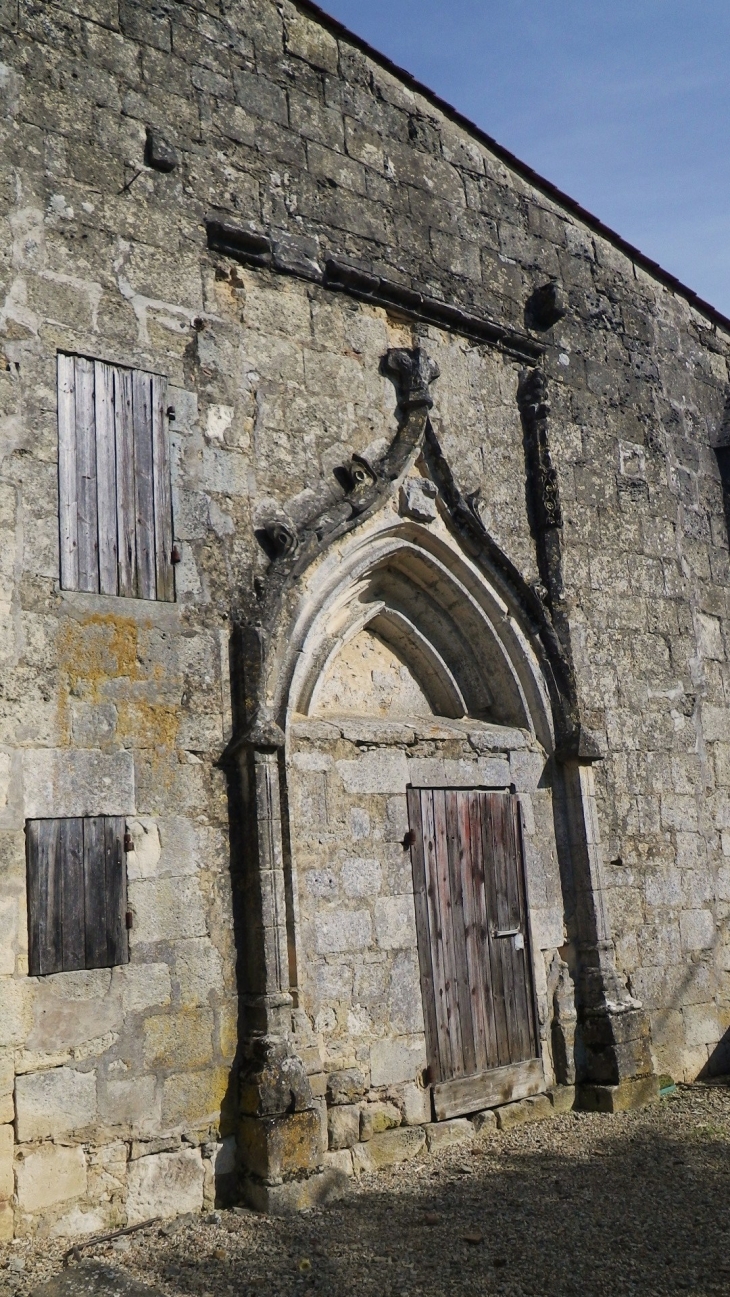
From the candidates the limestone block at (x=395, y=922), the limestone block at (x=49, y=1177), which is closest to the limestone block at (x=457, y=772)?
the limestone block at (x=395, y=922)

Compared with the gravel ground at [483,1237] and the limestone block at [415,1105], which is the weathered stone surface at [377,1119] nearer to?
the limestone block at [415,1105]

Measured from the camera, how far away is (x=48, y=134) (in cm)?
487

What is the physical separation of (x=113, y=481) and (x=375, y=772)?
1908mm

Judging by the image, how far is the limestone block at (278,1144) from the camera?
455 centimetres

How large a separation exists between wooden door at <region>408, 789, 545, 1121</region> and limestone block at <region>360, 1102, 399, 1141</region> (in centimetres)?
28

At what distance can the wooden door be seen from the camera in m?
5.59

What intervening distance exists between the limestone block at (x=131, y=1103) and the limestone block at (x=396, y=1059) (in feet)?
3.85

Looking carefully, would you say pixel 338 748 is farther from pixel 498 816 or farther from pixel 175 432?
pixel 175 432

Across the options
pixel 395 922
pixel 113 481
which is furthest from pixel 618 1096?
pixel 113 481

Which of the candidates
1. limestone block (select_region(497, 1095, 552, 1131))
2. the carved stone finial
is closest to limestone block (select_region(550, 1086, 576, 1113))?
limestone block (select_region(497, 1095, 552, 1131))

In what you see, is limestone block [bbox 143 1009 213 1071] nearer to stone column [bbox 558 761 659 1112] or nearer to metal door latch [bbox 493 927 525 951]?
metal door latch [bbox 493 927 525 951]

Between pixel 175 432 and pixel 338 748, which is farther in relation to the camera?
pixel 338 748

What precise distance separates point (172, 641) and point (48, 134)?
2.26 metres

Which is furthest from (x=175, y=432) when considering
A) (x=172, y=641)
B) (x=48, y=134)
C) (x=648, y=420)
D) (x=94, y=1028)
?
(x=648, y=420)
